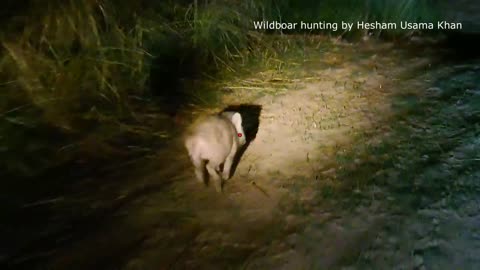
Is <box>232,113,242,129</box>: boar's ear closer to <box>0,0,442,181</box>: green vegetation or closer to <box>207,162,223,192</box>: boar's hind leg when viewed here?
<box>207,162,223,192</box>: boar's hind leg

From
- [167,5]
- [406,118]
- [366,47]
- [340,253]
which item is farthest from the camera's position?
[366,47]

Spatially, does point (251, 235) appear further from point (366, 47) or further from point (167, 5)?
point (366, 47)

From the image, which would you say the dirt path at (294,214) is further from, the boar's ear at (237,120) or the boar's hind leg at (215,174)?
the boar's ear at (237,120)

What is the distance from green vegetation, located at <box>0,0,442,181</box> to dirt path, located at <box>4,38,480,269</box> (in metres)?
0.61

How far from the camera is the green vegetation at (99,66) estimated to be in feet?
12.3

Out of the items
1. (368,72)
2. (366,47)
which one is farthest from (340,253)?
(366,47)

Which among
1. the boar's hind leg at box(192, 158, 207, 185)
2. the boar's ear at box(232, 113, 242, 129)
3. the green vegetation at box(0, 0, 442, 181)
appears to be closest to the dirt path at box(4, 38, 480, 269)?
the boar's hind leg at box(192, 158, 207, 185)

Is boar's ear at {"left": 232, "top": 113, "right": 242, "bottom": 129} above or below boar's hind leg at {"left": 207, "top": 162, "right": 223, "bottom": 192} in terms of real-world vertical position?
above

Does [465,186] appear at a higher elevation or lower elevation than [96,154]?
lower

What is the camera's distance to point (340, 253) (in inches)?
107

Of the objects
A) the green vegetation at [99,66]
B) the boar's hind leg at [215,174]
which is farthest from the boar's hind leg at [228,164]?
the green vegetation at [99,66]

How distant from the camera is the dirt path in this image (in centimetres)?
270

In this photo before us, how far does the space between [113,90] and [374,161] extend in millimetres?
2175

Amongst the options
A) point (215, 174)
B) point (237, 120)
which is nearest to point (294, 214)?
Answer: point (215, 174)
